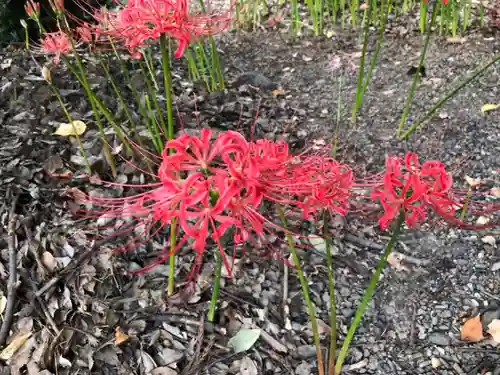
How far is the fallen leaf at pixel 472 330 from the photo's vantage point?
1.54 meters

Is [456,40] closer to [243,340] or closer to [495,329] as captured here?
[495,329]

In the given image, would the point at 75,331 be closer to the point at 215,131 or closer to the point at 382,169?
the point at 215,131

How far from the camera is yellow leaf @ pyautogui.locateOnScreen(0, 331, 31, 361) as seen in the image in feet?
4.60

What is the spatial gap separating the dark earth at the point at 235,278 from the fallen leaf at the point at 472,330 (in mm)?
24

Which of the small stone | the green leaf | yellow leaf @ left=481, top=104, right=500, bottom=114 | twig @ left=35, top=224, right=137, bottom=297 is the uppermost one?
twig @ left=35, top=224, right=137, bottom=297

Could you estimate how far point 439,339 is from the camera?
1.57m

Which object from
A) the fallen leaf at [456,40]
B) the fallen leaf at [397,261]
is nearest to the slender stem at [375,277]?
the fallen leaf at [397,261]

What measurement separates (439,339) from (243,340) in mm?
608

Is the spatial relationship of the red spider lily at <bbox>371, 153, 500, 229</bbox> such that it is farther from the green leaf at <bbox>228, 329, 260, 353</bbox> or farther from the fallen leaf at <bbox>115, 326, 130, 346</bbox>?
the fallen leaf at <bbox>115, 326, 130, 346</bbox>

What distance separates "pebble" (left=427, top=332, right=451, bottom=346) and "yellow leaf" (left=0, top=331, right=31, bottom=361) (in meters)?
1.20

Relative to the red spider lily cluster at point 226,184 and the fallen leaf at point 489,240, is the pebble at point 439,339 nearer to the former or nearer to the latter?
the fallen leaf at point 489,240

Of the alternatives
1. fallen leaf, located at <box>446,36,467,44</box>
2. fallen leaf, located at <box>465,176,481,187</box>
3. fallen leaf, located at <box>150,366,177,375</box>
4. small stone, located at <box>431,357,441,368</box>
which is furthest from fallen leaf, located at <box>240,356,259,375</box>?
fallen leaf, located at <box>446,36,467,44</box>

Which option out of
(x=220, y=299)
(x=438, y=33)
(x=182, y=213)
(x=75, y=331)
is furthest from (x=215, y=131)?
(x=438, y=33)

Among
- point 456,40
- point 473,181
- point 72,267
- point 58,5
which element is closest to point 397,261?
point 473,181
